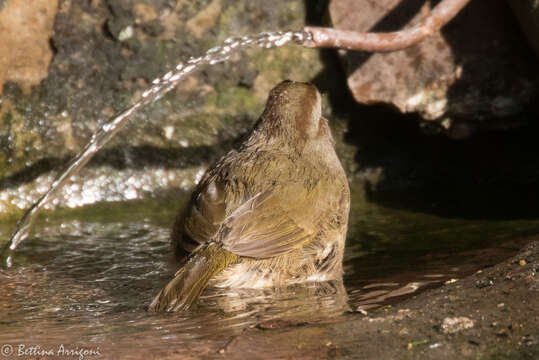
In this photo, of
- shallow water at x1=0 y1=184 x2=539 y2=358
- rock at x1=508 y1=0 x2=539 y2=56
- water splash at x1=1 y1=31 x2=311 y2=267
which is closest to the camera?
shallow water at x1=0 y1=184 x2=539 y2=358

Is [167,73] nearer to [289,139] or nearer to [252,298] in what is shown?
[289,139]

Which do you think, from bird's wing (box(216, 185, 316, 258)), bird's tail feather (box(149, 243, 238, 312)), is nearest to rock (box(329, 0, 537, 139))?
bird's wing (box(216, 185, 316, 258))

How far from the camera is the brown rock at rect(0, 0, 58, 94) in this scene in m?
5.97

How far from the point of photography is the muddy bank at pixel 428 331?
257 cm

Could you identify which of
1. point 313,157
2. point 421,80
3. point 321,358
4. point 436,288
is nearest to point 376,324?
point 321,358

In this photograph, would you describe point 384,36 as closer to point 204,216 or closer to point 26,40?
point 204,216

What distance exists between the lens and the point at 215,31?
20.5ft

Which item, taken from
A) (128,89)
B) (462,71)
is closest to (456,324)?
(462,71)

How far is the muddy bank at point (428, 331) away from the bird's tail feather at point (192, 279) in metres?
0.44

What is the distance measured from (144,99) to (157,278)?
52.3 inches

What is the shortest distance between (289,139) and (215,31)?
2.14 metres

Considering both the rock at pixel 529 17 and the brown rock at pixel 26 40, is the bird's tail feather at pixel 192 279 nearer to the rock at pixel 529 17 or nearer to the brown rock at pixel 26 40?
the rock at pixel 529 17

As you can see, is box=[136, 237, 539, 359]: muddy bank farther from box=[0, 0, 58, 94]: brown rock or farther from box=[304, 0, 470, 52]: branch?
box=[0, 0, 58, 94]: brown rock

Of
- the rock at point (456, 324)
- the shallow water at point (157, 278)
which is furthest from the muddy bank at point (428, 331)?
the shallow water at point (157, 278)
